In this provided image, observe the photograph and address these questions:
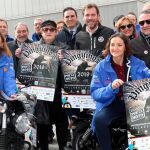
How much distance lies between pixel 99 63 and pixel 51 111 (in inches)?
54.9

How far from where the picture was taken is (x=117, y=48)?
5.01m

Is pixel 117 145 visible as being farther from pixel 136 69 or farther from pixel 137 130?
pixel 136 69

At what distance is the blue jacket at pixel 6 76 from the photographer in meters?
5.30

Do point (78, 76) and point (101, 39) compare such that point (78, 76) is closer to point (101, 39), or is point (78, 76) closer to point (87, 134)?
point (101, 39)

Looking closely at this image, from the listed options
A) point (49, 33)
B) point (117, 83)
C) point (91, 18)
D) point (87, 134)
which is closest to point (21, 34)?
point (49, 33)

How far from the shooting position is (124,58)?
200 inches

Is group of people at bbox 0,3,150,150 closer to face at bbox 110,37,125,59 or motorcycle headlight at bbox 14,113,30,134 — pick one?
face at bbox 110,37,125,59

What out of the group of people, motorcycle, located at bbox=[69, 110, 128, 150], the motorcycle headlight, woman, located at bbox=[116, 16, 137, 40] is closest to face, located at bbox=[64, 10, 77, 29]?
the group of people

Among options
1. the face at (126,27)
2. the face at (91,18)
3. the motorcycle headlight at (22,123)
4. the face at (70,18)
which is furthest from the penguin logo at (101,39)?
the motorcycle headlight at (22,123)

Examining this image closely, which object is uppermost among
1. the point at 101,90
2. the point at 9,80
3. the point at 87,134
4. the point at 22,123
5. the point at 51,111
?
the point at 9,80

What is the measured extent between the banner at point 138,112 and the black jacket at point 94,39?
4.57 feet

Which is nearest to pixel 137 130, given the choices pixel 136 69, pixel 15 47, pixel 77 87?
pixel 136 69

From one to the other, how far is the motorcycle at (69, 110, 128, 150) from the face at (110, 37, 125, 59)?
791mm

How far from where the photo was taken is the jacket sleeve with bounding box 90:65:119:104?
15.7 ft
